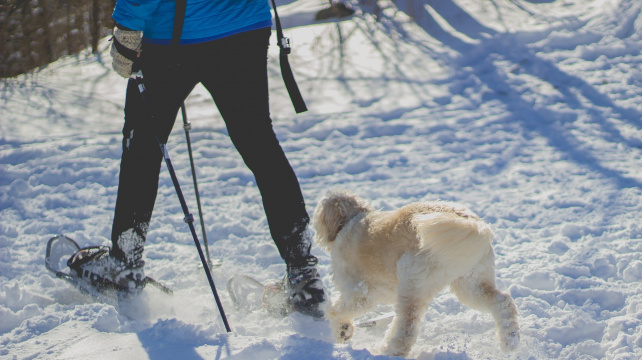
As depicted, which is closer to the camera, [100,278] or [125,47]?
[125,47]

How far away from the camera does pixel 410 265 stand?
2801 millimetres

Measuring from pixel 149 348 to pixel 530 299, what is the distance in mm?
2045

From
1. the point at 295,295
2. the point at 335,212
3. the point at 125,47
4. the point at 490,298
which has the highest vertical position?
the point at 125,47

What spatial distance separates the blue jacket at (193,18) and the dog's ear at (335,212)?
1008mm

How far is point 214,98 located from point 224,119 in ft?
0.37

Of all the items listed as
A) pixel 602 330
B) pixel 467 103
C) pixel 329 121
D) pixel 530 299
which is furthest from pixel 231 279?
pixel 467 103

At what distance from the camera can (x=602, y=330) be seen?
3.16 m

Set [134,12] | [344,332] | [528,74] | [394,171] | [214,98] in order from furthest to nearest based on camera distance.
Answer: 1. [528,74]
2. [394,171]
3. [344,332]
4. [214,98]
5. [134,12]

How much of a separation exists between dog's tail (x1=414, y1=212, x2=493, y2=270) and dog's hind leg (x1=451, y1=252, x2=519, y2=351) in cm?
17

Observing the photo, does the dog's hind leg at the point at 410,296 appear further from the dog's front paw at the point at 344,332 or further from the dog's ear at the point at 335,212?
the dog's ear at the point at 335,212

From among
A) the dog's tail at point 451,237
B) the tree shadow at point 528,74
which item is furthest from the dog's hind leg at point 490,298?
the tree shadow at point 528,74

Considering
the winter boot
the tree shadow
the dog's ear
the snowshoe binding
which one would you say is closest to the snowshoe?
the snowshoe binding

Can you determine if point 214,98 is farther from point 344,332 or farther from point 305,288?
point 344,332

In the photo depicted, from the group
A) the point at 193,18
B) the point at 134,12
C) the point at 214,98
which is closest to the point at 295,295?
the point at 214,98
